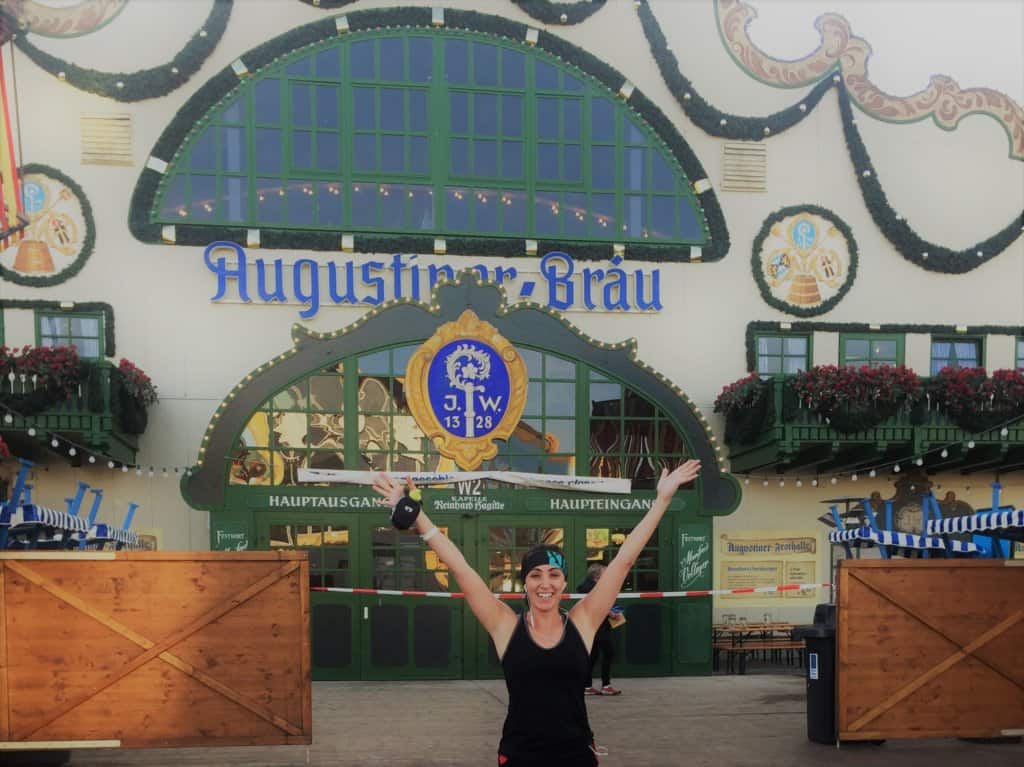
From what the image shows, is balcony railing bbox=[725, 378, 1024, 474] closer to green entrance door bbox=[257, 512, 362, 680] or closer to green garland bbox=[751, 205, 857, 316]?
green garland bbox=[751, 205, 857, 316]

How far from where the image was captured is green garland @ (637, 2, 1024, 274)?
1484 centimetres

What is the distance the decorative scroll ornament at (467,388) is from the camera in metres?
13.5

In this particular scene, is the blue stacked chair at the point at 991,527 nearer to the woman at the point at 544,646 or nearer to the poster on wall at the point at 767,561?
the poster on wall at the point at 767,561

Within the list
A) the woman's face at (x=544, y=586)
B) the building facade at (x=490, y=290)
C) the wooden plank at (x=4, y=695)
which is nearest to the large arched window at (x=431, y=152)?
the building facade at (x=490, y=290)

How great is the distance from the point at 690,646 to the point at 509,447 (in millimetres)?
3954

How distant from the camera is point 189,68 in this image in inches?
541

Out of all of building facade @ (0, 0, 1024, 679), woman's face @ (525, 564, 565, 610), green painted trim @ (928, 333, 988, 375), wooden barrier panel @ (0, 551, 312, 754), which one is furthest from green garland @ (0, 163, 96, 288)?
green painted trim @ (928, 333, 988, 375)

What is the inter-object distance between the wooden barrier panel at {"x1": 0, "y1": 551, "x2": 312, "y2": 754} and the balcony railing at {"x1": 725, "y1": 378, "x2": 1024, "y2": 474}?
8.09 m

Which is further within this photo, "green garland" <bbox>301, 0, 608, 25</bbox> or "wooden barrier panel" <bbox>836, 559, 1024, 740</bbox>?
"green garland" <bbox>301, 0, 608, 25</bbox>

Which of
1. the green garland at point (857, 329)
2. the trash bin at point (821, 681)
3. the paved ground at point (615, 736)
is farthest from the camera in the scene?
the green garland at point (857, 329)

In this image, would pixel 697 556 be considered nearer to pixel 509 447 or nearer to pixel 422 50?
pixel 509 447

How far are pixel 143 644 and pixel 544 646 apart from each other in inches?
191

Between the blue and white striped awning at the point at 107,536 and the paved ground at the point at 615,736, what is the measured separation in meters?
2.36

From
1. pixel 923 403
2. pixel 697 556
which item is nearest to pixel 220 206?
pixel 697 556
